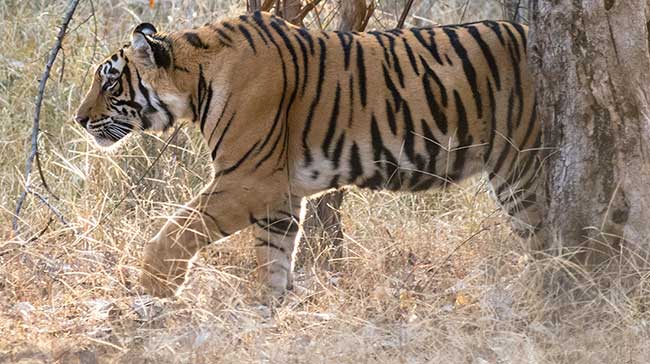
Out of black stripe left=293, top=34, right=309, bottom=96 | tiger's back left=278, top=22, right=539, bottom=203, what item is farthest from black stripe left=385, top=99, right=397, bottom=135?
black stripe left=293, top=34, right=309, bottom=96

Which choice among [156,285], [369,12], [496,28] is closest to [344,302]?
[156,285]

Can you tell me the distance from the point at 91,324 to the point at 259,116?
3.86 feet

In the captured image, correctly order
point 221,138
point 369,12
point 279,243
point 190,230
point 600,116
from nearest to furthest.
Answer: point 600,116 < point 190,230 < point 221,138 < point 279,243 < point 369,12

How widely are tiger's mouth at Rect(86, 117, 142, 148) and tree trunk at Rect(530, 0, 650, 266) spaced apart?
1.95 meters

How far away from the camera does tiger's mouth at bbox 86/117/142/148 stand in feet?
17.9

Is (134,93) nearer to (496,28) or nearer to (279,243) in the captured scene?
(279,243)

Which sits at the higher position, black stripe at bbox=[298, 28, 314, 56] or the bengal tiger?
black stripe at bbox=[298, 28, 314, 56]

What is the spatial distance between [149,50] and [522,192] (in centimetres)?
186

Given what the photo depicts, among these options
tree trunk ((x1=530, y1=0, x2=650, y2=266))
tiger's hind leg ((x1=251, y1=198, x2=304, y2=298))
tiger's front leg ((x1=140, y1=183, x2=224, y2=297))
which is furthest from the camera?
tiger's hind leg ((x1=251, y1=198, x2=304, y2=298))

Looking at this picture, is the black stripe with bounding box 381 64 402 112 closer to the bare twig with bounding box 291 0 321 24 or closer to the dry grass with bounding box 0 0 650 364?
the dry grass with bounding box 0 0 650 364

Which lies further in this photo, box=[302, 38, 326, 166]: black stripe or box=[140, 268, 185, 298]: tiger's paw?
box=[302, 38, 326, 166]: black stripe

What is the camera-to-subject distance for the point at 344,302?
4820 millimetres

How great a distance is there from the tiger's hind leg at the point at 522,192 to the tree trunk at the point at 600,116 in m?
0.39

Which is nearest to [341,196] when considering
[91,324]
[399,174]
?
[399,174]
